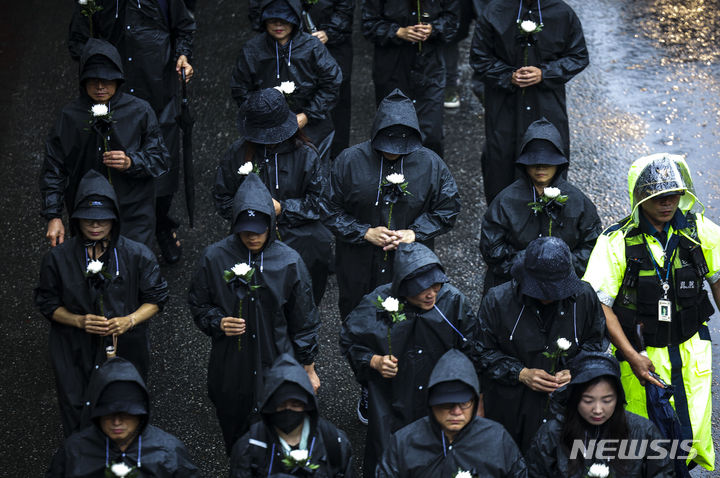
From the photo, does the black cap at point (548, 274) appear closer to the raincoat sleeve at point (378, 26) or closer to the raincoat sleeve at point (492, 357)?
the raincoat sleeve at point (492, 357)

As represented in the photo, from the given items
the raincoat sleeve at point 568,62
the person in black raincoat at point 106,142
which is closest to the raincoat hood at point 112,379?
the person in black raincoat at point 106,142

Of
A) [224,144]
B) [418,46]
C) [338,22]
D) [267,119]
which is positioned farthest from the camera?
[224,144]

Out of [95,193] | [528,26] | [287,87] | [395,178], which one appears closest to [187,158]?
[287,87]

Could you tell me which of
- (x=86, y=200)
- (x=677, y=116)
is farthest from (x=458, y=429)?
(x=677, y=116)

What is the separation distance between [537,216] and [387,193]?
1.28 m

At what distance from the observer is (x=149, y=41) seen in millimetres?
12172

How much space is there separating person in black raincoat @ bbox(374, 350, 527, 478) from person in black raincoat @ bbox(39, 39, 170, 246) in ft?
13.5

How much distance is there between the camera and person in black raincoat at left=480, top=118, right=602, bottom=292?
31.7ft

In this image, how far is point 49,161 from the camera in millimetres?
10641

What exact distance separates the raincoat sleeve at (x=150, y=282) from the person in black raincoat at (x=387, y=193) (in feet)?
5.18

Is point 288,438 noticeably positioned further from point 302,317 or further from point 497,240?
point 497,240

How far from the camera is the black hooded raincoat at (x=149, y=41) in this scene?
39.8 feet

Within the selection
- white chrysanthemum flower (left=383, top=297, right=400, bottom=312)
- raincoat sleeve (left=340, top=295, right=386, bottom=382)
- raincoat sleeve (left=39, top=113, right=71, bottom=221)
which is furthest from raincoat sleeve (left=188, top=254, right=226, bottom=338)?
raincoat sleeve (left=39, top=113, right=71, bottom=221)

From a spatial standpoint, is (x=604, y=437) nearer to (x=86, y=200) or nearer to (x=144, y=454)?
(x=144, y=454)
